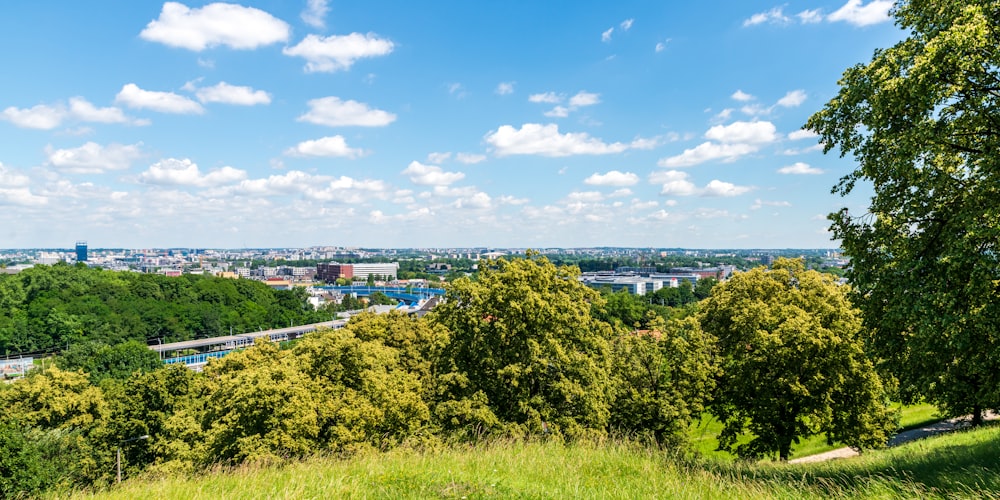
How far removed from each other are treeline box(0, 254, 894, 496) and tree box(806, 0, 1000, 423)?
8340 millimetres

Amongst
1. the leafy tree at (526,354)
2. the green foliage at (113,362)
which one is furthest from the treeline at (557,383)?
the green foliage at (113,362)

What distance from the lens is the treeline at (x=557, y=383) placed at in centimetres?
1920

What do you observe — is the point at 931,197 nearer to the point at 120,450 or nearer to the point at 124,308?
the point at 120,450

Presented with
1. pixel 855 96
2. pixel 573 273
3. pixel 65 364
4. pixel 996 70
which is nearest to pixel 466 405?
pixel 573 273

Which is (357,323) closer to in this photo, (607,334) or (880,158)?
(607,334)

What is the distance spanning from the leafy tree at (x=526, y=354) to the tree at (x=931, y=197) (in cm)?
977

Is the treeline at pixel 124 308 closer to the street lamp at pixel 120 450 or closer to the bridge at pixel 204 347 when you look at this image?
the bridge at pixel 204 347

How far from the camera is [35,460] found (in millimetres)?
22891

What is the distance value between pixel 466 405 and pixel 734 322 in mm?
12628

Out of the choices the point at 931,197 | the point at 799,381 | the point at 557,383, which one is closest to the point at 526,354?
the point at 557,383

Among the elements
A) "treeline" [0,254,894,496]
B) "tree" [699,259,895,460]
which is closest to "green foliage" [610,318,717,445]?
"treeline" [0,254,894,496]

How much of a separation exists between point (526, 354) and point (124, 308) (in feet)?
345

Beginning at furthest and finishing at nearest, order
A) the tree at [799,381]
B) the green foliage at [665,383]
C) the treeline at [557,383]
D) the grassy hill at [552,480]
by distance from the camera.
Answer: the green foliage at [665,383]
the tree at [799,381]
the treeline at [557,383]
the grassy hill at [552,480]

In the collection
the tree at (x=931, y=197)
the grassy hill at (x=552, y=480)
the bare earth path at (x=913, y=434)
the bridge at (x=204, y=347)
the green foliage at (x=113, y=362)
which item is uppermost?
the tree at (x=931, y=197)
